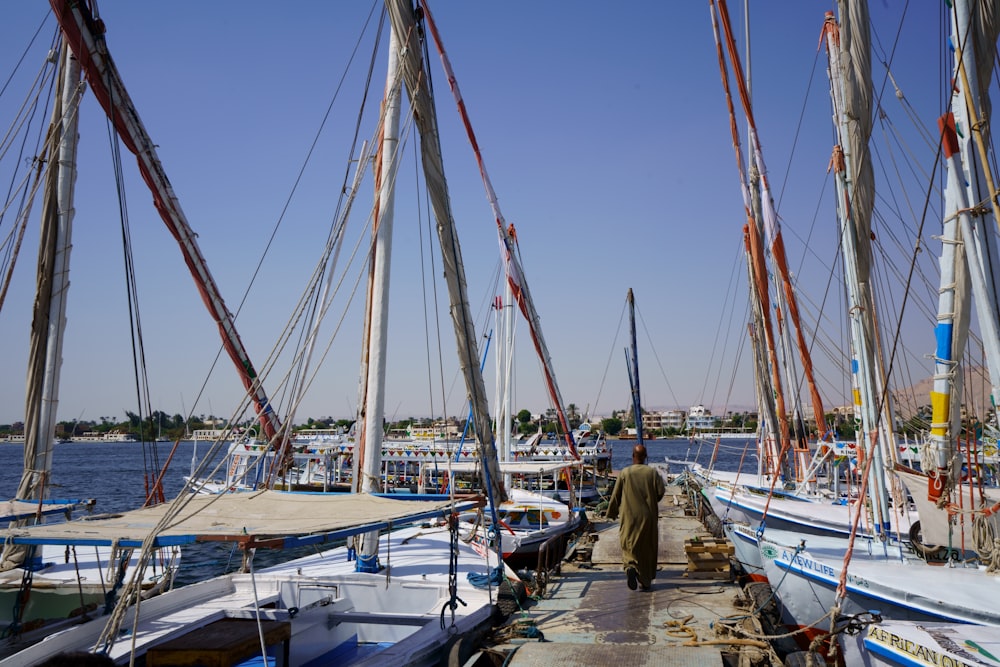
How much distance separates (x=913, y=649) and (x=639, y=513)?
13.1ft

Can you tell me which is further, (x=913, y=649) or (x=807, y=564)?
(x=807, y=564)

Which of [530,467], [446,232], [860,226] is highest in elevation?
[860,226]

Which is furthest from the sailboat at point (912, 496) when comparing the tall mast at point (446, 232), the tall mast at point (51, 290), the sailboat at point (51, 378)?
the tall mast at point (51, 290)

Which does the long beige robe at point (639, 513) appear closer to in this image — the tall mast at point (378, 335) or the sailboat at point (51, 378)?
the tall mast at point (378, 335)

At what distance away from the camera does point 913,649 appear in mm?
6520

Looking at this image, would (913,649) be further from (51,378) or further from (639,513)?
(51,378)

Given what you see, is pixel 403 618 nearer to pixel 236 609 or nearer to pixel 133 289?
pixel 236 609

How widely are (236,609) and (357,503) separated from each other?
1.88 metres

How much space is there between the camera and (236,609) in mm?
8805

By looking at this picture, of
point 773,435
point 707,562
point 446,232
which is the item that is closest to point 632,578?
point 707,562

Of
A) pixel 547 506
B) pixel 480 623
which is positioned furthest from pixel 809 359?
pixel 480 623

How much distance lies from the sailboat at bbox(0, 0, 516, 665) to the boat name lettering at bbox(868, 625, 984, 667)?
4.34 meters

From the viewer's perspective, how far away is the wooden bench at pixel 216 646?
667 centimetres

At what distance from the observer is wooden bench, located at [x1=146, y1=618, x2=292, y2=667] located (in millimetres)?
6672
